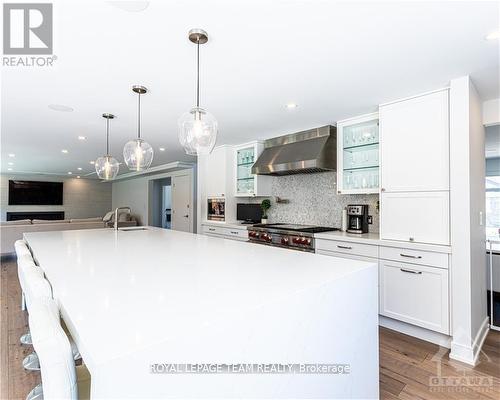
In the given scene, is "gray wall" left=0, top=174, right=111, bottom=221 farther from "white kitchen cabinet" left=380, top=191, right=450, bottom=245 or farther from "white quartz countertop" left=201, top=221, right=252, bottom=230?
"white kitchen cabinet" left=380, top=191, right=450, bottom=245

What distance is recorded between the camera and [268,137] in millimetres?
4398

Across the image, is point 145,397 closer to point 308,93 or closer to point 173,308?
point 173,308

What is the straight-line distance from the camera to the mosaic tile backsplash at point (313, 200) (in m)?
3.69

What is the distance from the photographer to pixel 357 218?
338 cm

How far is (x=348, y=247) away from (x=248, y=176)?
90.8 inches

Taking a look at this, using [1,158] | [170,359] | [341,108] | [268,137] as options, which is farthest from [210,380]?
[1,158]

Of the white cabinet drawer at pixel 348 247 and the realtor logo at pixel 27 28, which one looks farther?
the white cabinet drawer at pixel 348 247

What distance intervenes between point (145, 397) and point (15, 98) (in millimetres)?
3216

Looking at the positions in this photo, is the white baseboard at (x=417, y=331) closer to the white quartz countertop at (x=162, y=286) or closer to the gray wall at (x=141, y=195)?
the white quartz countertop at (x=162, y=286)

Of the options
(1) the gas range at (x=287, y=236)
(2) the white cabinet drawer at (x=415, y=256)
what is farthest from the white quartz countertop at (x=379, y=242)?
(1) the gas range at (x=287, y=236)

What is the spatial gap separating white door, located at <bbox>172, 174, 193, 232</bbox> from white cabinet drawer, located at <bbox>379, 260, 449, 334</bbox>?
523cm

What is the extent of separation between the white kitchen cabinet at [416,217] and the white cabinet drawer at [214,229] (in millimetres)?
2668

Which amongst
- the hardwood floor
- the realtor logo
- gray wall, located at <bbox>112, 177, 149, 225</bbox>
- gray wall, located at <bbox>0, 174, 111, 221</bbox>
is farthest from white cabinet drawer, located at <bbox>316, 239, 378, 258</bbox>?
gray wall, located at <bbox>0, 174, 111, 221</bbox>

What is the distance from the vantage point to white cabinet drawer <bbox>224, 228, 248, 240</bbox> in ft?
14.2
